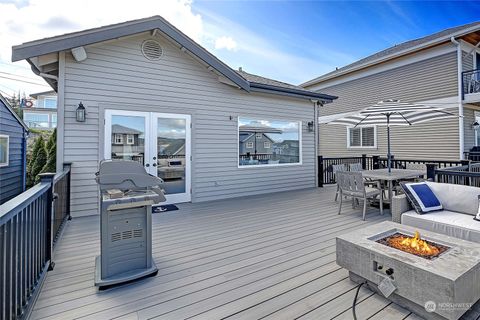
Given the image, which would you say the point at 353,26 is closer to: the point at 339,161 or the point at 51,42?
the point at 339,161

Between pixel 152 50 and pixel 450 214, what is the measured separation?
619 centimetres

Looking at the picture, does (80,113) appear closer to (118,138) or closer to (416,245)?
(118,138)

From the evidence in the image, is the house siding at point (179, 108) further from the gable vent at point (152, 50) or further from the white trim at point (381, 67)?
the white trim at point (381, 67)

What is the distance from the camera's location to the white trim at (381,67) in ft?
29.9

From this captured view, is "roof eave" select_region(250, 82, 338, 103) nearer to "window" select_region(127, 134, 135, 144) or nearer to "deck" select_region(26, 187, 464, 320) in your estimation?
"window" select_region(127, 134, 135, 144)

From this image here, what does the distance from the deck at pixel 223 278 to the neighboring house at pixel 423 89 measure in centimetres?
589

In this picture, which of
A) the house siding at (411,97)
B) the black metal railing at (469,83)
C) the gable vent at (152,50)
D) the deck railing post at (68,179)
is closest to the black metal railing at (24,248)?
the deck railing post at (68,179)

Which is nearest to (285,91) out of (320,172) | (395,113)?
(395,113)

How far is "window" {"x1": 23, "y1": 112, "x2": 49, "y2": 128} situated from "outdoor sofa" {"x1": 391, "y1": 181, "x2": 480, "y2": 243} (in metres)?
27.5

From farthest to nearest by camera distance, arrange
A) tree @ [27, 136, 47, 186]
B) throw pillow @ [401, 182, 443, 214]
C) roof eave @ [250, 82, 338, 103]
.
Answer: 1. tree @ [27, 136, 47, 186]
2. roof eave @ [250, 82, 338, 103]
3. throw pillow @ [401, 182, 443, 214]

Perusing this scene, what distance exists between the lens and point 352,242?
2346mm

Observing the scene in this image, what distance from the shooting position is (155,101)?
17.9 feet

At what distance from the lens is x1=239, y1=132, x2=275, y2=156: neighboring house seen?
6.84 m

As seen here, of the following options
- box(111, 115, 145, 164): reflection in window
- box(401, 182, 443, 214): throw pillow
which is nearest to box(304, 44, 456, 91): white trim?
box(401, 182, 443, 214): throw pillow
